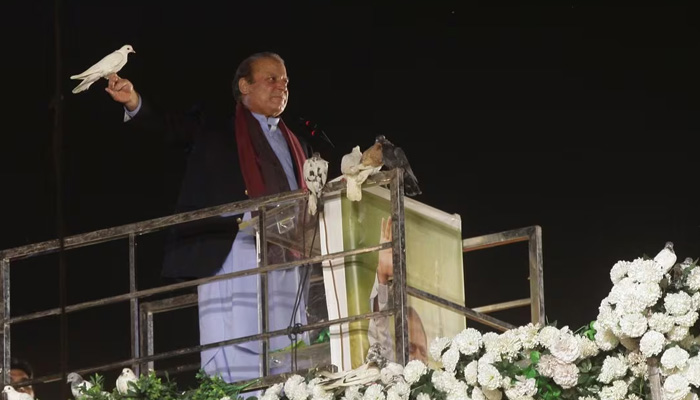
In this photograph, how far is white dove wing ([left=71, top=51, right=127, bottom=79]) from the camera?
299 inches

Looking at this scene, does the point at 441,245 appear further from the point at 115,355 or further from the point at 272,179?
the point at 115,355

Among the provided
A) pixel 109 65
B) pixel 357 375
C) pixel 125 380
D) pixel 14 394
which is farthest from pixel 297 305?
pixel 109 65

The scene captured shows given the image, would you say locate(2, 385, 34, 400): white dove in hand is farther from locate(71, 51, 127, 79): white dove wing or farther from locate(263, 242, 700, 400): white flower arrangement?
locate(71, 51, 127, 79): white dove wing

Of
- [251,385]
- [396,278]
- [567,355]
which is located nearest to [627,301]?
[567,355]

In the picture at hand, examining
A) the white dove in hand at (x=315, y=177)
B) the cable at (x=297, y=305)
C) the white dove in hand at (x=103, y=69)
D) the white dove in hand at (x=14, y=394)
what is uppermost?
the white dove in hand at (x=103, y=69)

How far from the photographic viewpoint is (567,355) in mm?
6258

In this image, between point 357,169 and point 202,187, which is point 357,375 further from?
point 202,187

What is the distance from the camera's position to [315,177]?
6.99 metres

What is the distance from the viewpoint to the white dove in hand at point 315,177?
6992 millimetres

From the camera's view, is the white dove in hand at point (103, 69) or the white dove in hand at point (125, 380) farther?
the white dove in hand at point (103, 69)

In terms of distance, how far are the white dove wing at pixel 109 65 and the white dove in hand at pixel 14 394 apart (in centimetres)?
129

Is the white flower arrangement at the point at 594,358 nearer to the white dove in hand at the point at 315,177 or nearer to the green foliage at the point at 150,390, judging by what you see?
the green foliage at the point at 150,390

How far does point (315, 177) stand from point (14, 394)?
1487 millimetres

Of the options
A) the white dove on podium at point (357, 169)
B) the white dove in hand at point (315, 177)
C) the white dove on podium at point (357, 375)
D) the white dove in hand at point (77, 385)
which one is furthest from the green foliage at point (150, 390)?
the white dove on podium at point (357, 169)
